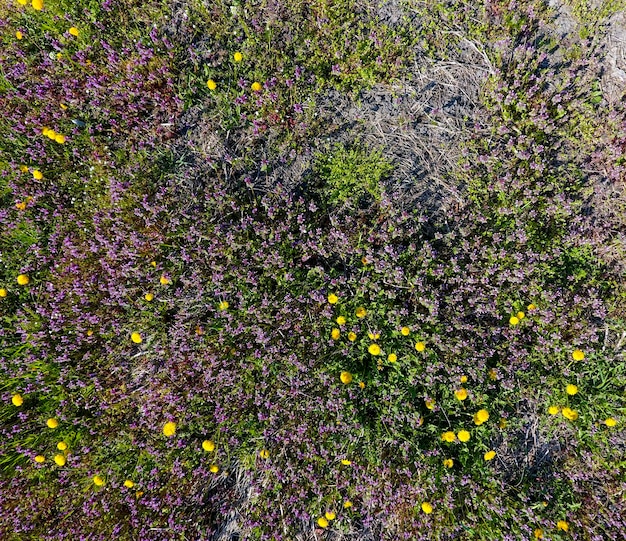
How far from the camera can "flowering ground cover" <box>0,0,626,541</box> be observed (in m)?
3.52

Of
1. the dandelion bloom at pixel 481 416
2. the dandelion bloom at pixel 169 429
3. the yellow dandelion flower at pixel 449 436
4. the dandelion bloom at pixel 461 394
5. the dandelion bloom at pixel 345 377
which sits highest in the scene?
the dandelion bloom at pixel 461 394

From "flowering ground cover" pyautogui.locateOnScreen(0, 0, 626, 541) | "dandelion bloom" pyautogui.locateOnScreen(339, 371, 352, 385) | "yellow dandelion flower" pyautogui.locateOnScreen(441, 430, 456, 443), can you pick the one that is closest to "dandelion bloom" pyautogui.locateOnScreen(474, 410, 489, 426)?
"flowering ground cover" pyautogui.locateOnScreen(0, 0, 626, 541)

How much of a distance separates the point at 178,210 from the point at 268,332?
1420 mm

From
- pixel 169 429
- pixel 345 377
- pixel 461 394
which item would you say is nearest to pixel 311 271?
pixel 345 377

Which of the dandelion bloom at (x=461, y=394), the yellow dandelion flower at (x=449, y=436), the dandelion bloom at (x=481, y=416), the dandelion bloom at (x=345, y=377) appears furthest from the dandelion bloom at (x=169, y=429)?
the dandelion bloom at (x=481, y=416)

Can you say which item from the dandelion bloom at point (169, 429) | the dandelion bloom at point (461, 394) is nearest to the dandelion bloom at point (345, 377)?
the dandelion bloom at point (461, 394)

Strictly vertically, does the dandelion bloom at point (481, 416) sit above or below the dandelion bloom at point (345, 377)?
above

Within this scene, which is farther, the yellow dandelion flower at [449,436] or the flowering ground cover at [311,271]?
the flowering ground cover at [311,271]

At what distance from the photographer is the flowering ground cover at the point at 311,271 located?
3516 mm

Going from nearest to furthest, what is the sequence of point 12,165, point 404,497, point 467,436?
point 467,436 < point 404,497 < point 12,165

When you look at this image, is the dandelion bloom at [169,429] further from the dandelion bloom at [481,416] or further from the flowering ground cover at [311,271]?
the dandelion bloom at [481,416]

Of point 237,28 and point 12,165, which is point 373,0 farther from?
point 12,165

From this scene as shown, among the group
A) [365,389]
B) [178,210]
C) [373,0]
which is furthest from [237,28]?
[365,389]

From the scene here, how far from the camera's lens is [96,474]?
12.1ft
